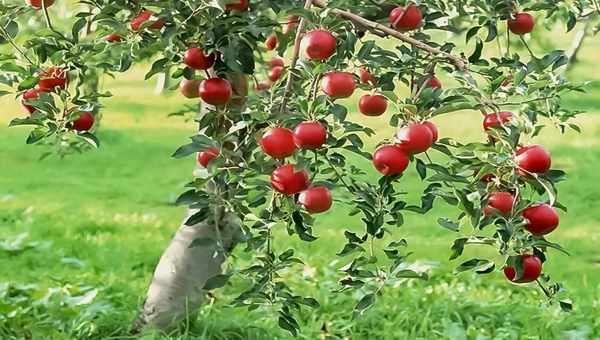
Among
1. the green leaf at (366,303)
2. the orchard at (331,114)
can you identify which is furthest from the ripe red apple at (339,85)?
the green leaf at (366,303)

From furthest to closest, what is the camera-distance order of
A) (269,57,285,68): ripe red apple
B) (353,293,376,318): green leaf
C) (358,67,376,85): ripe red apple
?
1. (269,57,285,68): ripe red apple
2. (358,67,376,85): ripe red apple
3. (353,293,376,318): green leaf

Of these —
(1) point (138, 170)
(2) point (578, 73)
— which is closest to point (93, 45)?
(1) point (138, 170)

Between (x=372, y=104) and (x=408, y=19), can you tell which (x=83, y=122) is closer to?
(x=372, y=104)

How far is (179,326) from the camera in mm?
3873

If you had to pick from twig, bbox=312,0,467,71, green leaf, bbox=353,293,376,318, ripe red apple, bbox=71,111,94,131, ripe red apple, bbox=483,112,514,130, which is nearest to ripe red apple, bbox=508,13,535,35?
twig, bbox=312,0,467,71

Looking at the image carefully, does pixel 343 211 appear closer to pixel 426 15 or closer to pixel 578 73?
pixel 426 15

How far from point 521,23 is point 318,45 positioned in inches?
30.3

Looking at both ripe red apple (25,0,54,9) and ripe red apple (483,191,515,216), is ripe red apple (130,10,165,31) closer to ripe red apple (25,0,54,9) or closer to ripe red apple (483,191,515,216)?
ripe red apple (25,0,54,9)

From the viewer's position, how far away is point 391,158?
1.91m

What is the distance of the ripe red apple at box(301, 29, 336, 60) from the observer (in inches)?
80.8

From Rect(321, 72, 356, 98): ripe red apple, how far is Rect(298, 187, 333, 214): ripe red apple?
200 millimetres

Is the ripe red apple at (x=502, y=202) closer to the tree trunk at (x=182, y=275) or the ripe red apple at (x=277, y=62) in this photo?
the ripe red apple at (x=277, y=62)

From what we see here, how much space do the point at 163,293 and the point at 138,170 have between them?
5413 mm

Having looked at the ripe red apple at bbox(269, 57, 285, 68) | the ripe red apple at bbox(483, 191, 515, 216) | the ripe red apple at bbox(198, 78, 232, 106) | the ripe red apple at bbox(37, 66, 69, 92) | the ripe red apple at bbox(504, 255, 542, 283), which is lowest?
the ripe red apple at bbox(269, 57, 285, 68)
